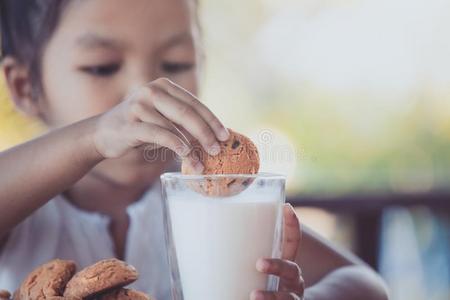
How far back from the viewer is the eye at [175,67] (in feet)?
3.25

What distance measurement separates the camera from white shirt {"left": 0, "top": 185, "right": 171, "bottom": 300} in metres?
0.97

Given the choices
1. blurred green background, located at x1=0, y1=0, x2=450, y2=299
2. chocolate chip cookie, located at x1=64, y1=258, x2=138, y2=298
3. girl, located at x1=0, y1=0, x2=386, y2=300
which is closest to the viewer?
chocolate chip cookie, located at x1=64, y1=258, x2=138, y2=298

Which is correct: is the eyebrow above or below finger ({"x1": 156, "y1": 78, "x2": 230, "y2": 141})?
above

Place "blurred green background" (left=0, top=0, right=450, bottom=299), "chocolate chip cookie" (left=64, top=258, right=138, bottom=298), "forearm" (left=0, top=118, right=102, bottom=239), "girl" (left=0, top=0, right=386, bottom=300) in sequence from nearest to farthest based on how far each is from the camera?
"chocolate chip cookie" (left=64, top=258, right=138, bottom=298) < "forearm" (left=0, top=118, right=102, bottom=239) < "girl" (left=0, top=0, right=386, bottom=300) < "blurred green background" (left=0, top=0, right=450, bottom=299)

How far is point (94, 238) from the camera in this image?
1.00 m

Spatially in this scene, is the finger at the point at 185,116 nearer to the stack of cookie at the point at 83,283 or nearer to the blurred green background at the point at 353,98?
the stack of cookie at the point at 83,283

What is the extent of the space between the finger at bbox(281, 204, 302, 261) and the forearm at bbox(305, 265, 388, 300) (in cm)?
8

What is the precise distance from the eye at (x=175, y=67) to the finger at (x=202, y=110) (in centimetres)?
41

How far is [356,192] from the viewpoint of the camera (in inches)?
75.7

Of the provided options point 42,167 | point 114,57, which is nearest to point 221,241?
point 42,167

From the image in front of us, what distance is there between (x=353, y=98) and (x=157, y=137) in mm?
1595

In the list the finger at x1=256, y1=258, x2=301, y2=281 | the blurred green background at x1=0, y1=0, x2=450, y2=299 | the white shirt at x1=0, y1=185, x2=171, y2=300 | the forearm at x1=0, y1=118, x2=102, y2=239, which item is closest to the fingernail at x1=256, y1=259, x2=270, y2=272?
the finger at x1=256, y1=258, x2=301, y2=281

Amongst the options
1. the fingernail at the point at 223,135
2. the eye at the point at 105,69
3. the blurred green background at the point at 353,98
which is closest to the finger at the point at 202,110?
the fingernail at the point at 223,135

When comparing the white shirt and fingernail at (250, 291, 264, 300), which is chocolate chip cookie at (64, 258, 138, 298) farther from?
the white shirt
